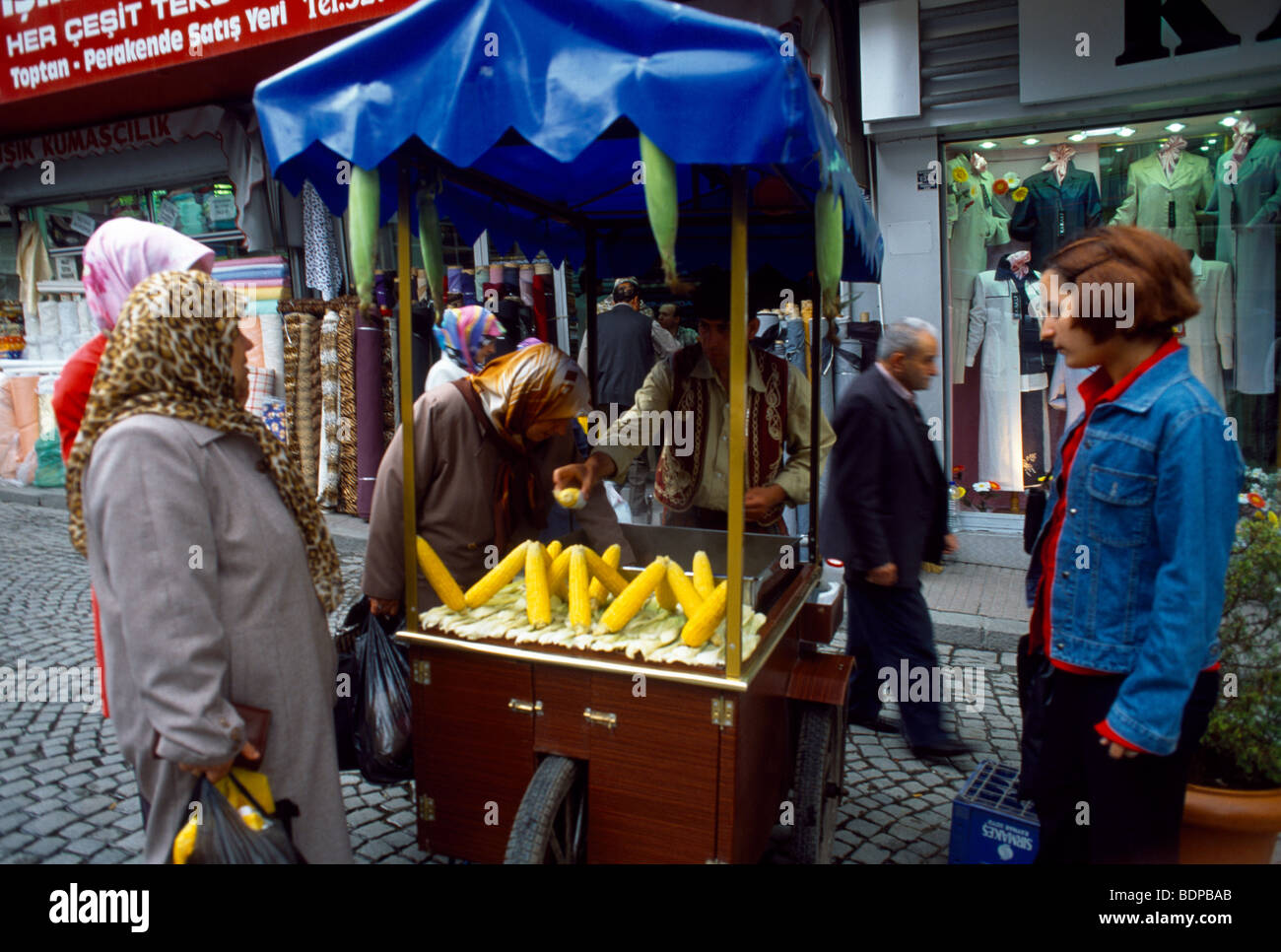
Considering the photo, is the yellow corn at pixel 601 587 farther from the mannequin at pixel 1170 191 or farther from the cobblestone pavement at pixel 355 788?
the mannequin at pixel 1170 191

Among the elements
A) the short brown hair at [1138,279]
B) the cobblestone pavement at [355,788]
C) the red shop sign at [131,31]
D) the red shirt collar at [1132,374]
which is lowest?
the cobblestone pavement at [355,788]

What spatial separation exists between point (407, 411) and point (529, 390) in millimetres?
447

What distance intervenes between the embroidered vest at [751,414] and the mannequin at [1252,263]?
4.89 m

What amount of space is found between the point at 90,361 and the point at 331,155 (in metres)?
0.95

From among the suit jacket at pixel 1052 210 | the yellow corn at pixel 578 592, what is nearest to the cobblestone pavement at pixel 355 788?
the yellow corn at pixel 578 592

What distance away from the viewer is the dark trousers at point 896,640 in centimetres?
410

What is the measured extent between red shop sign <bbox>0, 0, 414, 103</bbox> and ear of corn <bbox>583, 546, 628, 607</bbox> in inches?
229

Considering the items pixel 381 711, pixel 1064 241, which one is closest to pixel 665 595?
pixel 381 711

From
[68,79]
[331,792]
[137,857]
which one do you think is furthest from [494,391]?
[68,79]

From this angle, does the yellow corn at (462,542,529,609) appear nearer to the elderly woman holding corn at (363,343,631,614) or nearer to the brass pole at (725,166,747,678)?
the elderly woman holding corn at (363,343,631,614)

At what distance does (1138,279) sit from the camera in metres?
2.06

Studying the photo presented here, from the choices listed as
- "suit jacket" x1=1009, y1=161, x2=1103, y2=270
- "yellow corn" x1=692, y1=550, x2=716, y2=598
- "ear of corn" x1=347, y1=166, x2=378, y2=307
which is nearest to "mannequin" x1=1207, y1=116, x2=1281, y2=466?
"suit jacket" x1=1009, y1=161, x2=1103, y2=270

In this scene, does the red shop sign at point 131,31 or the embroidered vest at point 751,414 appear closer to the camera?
the embroidered vest at point 751,414

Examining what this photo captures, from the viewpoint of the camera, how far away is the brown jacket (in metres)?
2.94
